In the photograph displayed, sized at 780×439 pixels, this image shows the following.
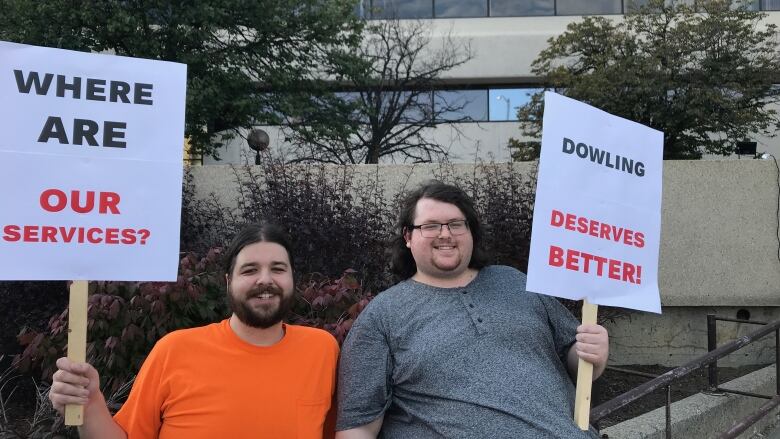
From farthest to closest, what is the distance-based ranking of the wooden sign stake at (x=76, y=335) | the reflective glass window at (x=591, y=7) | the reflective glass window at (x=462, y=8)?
the reflective glass window at (x=462, y=8)
the reflective glass window at (x=591, y=7)
the wooden sign stake at (x=76, y=335)

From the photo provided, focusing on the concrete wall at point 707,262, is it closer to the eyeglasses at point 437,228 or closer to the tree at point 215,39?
the eyeglasses at point 437,228

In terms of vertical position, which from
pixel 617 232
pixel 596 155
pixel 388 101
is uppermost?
pixel 388 101

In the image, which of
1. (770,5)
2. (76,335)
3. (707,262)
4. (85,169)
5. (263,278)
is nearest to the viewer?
(76,335)

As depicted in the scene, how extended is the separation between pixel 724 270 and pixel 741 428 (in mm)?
2929

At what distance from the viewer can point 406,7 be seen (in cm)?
2156

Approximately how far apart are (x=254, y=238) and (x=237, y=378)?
18.9 inches

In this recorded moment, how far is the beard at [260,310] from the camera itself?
2.23 meters

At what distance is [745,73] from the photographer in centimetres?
1611

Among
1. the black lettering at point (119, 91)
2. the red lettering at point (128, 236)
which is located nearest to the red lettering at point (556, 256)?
the red lettering at point (128, 236)

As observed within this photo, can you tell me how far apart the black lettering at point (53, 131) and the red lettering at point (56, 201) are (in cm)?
16

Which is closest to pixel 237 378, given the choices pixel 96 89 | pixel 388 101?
pixel 96 89

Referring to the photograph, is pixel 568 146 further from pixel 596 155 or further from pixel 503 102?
pixel 503 102

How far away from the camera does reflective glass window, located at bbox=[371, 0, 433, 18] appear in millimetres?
20344

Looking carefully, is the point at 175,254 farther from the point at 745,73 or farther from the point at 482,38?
the point at 482,38
